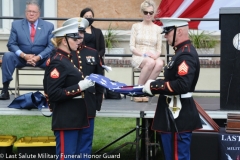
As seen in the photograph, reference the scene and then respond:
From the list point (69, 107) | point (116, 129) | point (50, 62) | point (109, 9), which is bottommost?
point (116, 129)

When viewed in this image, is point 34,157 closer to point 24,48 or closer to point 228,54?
point 24,48

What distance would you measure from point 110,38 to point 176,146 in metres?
8.47

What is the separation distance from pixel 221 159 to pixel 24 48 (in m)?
3.37

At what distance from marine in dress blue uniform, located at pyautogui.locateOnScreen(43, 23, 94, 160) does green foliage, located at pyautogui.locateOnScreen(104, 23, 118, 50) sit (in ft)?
26.4

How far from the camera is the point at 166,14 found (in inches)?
A: 481

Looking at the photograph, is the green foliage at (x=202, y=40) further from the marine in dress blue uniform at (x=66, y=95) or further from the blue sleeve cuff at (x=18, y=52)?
the marine in dress blue uniform at (x=66, y=95)

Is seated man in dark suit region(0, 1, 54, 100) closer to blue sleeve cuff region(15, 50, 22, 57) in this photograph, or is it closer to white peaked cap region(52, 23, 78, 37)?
blue sleeve cuff region(15, 50, 22, 57)

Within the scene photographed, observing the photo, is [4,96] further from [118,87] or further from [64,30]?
[64,30]

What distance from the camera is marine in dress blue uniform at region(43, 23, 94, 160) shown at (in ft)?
22.1

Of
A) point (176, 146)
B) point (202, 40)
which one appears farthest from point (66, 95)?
point (202, 40)

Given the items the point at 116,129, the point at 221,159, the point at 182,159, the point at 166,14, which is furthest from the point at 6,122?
the point at 182,159

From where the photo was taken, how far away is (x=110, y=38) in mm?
15133

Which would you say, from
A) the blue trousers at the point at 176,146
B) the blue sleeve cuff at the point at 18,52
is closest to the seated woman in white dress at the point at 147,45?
the blue sleeve cuff at the point at 18,52

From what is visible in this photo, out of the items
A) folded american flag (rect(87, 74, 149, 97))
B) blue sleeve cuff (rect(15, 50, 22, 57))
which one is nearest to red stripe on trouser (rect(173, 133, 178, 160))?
folded american flag (rect(87, 74, 149, 97))
